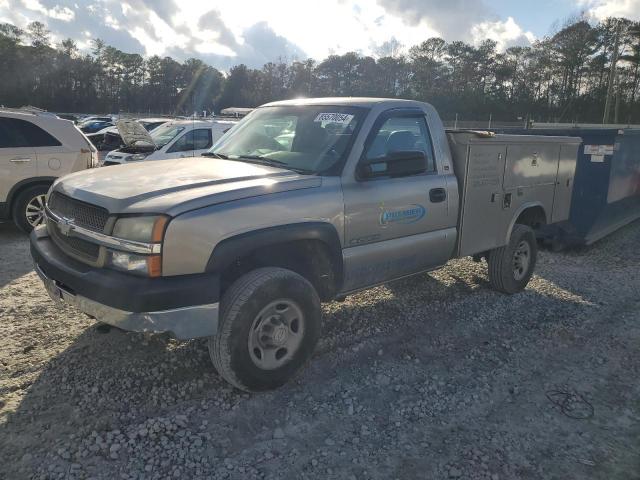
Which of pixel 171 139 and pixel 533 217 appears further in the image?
pixel 171 139

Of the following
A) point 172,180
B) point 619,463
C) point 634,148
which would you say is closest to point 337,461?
point 619,463

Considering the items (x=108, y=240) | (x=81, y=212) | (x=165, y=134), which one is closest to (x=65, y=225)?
(x=81, y=212)

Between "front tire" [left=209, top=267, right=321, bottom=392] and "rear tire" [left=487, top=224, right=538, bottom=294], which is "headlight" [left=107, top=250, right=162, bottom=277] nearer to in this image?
"front tire" [left=209, top=267, right=321, bottom=392]

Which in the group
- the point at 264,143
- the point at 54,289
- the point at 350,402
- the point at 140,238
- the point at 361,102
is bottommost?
the point at 350,402

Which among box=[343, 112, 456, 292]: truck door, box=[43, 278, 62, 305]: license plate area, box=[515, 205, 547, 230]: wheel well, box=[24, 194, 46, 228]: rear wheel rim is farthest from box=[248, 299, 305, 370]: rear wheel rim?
box=[24, 194, 46, 228]: rear wheel rim

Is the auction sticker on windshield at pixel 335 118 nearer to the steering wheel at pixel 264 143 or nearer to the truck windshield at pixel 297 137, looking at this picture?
the truck windshield at pixel 297 137

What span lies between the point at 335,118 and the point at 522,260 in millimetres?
3096

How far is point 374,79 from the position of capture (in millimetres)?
82062

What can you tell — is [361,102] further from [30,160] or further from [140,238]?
[30,160]

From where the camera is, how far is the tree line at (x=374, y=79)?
61344 mm

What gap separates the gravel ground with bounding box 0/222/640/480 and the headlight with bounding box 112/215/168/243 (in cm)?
113

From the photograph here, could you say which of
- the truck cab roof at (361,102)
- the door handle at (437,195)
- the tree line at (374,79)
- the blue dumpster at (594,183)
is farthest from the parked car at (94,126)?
the tree line at (374,79)

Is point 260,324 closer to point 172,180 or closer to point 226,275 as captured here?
point 226,275

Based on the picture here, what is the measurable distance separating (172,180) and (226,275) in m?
0.73
